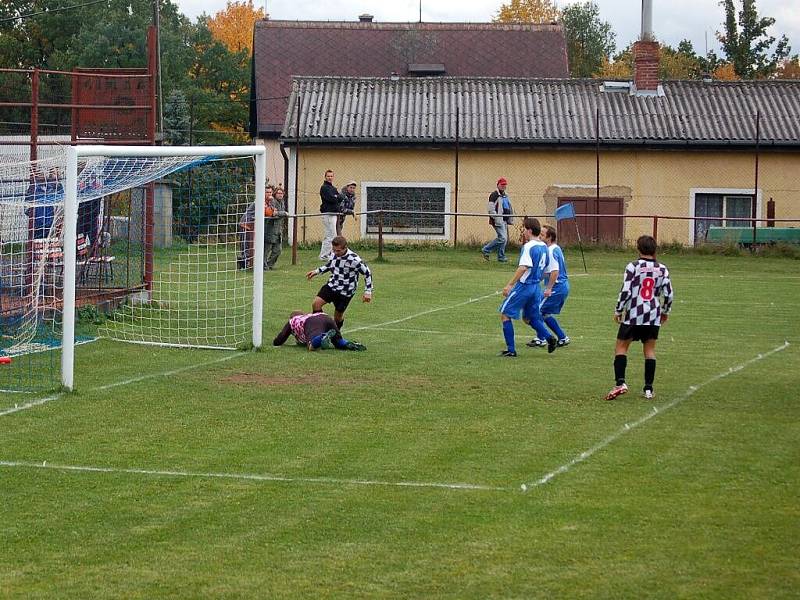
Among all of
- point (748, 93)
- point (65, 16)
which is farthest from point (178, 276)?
point (65, 16)

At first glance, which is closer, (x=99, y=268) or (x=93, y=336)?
(x=93, y=336)

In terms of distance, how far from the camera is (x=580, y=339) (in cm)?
1688

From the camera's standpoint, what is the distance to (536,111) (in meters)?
37.1

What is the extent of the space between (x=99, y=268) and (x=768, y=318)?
9926 mm

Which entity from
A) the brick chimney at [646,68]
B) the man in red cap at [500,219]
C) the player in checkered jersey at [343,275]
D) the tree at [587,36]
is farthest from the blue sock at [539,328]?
the tree at [587,36]

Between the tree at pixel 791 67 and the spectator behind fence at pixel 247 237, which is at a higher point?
the tree at pixel 791 67

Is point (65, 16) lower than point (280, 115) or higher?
higher

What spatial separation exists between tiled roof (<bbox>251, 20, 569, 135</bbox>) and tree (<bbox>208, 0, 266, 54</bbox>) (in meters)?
31.5

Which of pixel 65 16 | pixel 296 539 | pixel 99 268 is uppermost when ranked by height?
pixel 65 16

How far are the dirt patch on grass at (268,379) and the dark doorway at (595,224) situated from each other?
68.7 ft

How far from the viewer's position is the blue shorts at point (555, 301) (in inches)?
631

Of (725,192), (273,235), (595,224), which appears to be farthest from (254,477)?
(725,192)

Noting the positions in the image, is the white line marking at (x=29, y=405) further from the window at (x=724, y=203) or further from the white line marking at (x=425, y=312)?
the window at (x=724, y=203)

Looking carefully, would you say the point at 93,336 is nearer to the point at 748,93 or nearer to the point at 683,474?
the point at 683,474
